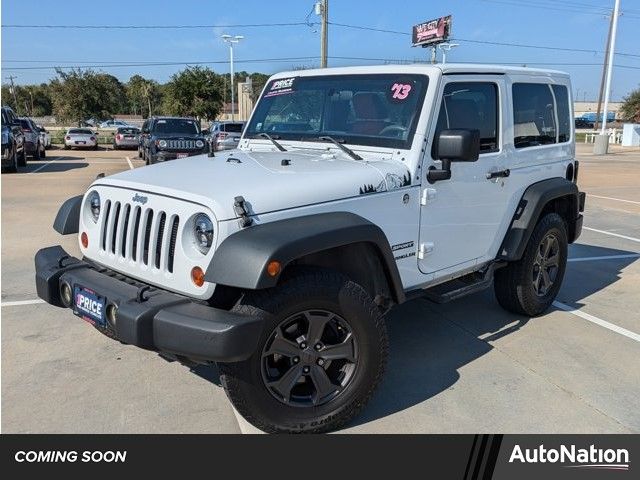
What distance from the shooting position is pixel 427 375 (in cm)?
388

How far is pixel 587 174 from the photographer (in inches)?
743

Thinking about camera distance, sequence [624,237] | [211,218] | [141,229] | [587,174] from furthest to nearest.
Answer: [587,174], [624,237], [141,229], [211,218]

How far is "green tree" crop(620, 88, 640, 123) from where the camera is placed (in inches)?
2126

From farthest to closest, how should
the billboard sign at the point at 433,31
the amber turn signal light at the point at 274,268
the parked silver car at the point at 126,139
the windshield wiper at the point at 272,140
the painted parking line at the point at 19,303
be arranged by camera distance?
the billboard sign at the point at 433,31, the parked silver car at the point at 126,139, the painted parking line at the point at 19,303, the windshield wiper at the point at 272,140, the amber turn signal light at the point at 274,268

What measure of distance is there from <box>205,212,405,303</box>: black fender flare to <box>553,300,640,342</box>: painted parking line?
278 centimetres

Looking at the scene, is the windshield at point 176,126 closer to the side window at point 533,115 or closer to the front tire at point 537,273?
the side window at point 533,115

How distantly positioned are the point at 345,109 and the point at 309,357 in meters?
1.84

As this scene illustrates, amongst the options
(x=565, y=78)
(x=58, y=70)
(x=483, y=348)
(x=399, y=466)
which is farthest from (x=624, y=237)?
(x=58, y=70)

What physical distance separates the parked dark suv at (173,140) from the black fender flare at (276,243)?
1398 cm

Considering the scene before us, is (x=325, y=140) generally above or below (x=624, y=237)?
above

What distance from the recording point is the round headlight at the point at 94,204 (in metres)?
3.56

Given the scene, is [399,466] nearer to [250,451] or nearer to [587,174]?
[250,451]

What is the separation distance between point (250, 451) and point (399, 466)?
755 millimetres

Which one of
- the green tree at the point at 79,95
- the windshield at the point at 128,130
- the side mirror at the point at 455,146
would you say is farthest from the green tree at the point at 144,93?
the side mirror at the point at 455,146
